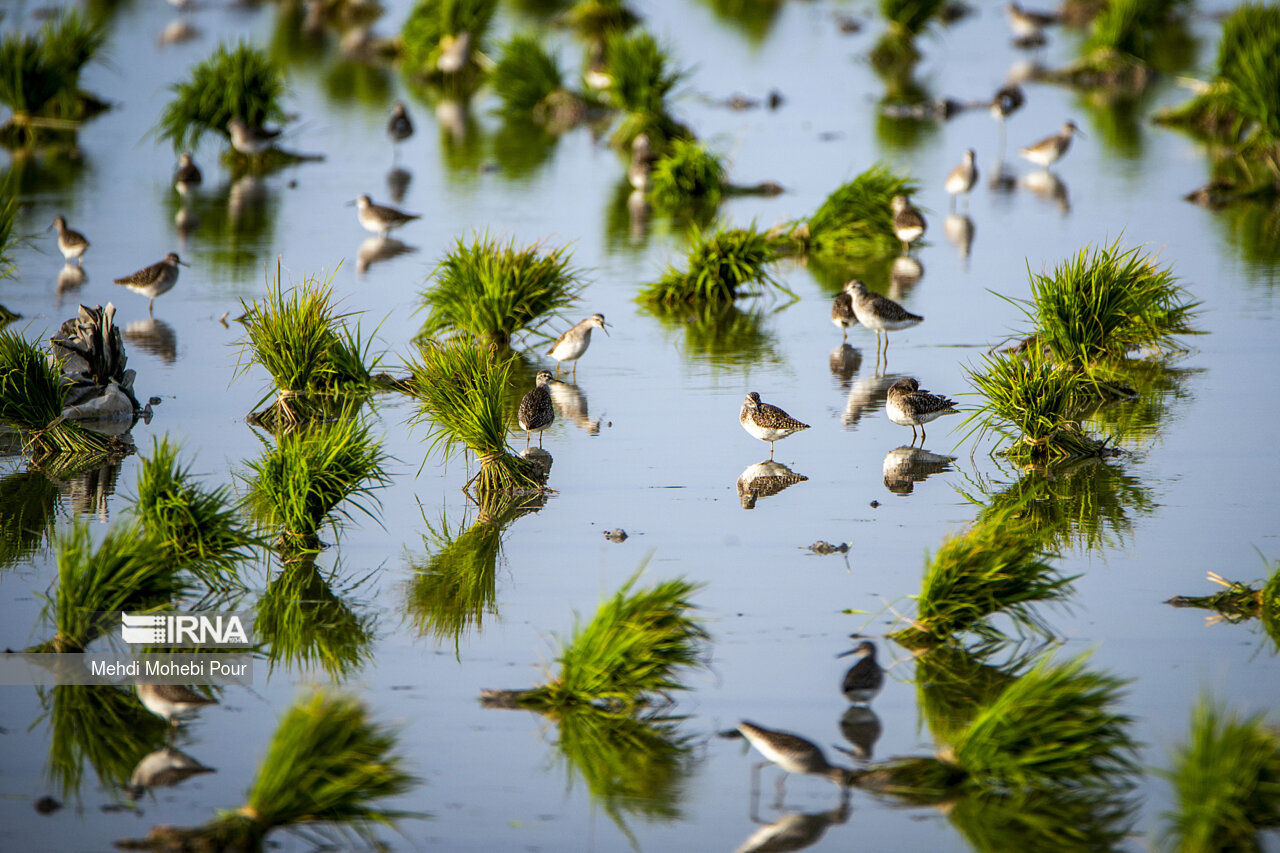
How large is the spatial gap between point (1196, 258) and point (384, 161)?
13679 mm

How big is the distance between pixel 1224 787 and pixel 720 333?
988 cm

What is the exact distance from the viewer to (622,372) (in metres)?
13.8

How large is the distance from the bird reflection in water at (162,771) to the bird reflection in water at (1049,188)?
16209 millimetres

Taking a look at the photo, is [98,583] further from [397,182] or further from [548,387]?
[397,182]

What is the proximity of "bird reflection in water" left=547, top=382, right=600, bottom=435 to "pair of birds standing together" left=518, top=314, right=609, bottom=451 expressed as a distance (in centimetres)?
11

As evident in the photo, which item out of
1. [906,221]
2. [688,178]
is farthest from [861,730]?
[688,178]

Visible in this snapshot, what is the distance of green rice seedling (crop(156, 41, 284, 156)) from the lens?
23.4 meters

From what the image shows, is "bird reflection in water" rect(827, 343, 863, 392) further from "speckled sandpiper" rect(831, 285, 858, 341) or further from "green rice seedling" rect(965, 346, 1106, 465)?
"green rice seedling" rect(965, 346, 1106, 465)

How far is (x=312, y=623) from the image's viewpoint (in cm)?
830

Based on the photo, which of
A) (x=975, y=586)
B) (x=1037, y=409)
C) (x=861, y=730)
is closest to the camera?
(x=861, y=730)

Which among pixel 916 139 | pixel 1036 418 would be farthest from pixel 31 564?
pixel 916 139

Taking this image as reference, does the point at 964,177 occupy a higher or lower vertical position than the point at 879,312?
higher

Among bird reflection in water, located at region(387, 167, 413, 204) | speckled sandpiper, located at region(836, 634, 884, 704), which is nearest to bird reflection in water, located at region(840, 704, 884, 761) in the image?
speckled sandpiper, located at region(836, 634, 884, 704)

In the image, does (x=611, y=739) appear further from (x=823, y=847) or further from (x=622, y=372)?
(x=622, y=372)
